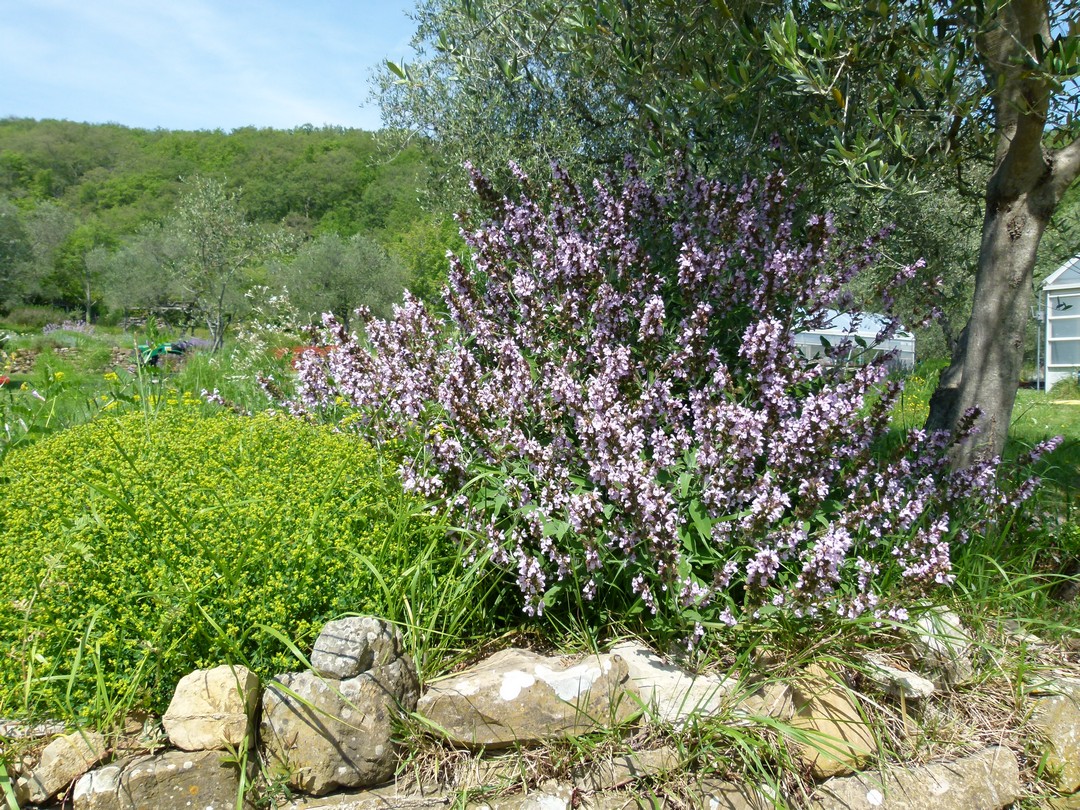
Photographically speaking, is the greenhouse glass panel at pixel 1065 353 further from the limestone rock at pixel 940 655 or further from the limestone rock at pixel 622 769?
the limestone rock at pixel 622 769

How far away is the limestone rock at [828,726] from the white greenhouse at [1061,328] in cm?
2034

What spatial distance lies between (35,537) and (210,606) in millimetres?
943

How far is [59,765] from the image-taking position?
247 cm

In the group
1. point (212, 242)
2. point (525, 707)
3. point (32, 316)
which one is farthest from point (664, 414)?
point (32, 316)

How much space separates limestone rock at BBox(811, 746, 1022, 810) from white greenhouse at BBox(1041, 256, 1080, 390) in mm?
19991

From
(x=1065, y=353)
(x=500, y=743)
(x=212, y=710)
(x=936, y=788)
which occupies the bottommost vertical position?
(x=936, y=788)

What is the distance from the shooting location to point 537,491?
3.37m

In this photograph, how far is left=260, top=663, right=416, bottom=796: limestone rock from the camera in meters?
2.57

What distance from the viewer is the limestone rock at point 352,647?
2646 millimetres

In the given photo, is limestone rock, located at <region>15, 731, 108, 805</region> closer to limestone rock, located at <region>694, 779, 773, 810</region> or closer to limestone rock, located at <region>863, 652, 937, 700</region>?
limestone rock, located at <region>694, 779, 773, 810</region>

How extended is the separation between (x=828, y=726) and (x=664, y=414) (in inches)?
59.8

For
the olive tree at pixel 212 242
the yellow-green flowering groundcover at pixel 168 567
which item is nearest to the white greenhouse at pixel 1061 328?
the yellow-green flowering groundcover at pixel 168 567

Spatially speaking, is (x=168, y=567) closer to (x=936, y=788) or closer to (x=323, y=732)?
(x=323, y=732)

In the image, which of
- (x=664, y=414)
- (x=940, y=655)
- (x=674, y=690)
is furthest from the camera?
(x=664, y=414)
